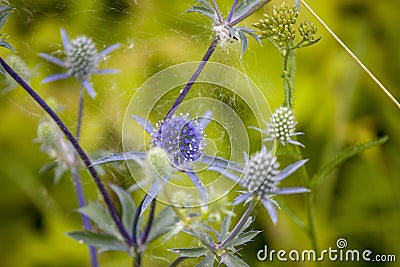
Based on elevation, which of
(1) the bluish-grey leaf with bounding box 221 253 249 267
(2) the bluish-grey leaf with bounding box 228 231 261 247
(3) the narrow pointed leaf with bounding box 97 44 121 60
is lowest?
(1) the bluish-grey leaf with bounding box 221 253 249 267

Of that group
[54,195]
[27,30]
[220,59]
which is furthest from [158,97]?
[54,195]

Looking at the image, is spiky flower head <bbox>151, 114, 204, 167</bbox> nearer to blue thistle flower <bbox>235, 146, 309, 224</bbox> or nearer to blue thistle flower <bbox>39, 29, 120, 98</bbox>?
blue thistle flower <bbox>235, 146, 309, 224</bbox>

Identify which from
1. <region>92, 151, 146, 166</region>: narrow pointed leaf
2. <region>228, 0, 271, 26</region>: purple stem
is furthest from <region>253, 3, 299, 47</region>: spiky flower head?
<region>92, 151, 146, 166</region>: narrow pointed leaf

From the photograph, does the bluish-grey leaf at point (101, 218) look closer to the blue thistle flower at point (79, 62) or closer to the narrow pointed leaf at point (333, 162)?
the blue thistle flower at point (79, 62)

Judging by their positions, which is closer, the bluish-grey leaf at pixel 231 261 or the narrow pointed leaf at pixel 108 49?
the bluish-grey leaf at pixel 231 261

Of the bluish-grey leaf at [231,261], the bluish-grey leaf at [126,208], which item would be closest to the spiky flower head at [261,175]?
the bluish-grey leaf at [231,261]

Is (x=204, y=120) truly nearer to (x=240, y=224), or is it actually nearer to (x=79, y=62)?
(x=240, y=224)

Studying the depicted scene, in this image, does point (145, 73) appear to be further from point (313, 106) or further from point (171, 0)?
point (313, 106)
